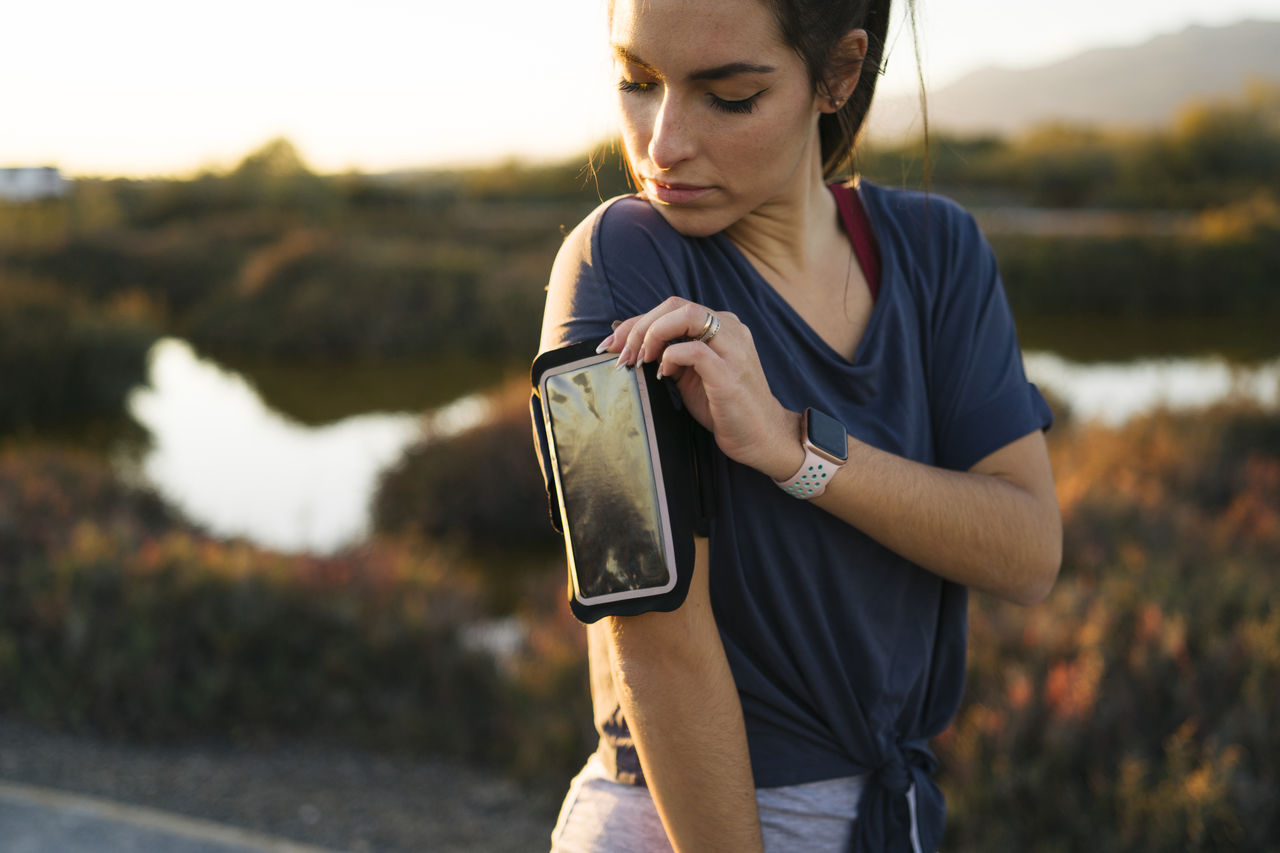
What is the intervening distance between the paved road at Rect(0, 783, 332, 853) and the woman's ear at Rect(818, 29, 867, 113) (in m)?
2.69

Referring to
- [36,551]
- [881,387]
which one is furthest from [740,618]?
[36,551]

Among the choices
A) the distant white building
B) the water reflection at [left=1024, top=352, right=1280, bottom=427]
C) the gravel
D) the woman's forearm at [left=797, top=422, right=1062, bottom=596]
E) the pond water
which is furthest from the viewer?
the distant white building

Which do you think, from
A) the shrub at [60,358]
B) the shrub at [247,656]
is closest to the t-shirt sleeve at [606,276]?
the shrub at [247,656]

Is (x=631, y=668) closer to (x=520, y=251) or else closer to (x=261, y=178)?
(x=520, y=251)

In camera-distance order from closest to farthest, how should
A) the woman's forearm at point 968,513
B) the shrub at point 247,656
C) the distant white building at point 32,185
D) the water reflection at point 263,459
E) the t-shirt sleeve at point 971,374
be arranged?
the woman's forearm at point 968,513, the t-shirt sleeve at point 971,374, the shrub at point 247,656, the water reflection at point 263,459, the distant white building at point 32,185

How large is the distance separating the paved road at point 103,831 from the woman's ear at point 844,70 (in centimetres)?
269

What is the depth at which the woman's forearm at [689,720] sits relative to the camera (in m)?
0.99

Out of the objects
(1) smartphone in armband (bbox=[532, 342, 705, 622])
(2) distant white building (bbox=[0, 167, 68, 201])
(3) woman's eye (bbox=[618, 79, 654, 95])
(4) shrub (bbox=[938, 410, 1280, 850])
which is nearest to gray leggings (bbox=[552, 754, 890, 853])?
(1) smartphone in armband (bbox=[532, 342, 705, 622])

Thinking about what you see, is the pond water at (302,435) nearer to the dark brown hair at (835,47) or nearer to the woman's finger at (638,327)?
the dark brown hair at (835,47)

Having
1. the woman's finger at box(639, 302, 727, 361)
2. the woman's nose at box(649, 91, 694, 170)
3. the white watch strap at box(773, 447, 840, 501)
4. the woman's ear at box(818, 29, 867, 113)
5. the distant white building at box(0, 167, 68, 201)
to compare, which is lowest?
the white watch strap at box(773, 447, 840, 501)

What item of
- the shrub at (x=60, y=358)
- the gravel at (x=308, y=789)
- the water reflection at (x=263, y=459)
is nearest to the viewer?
the gravel at (x=308, y=789)

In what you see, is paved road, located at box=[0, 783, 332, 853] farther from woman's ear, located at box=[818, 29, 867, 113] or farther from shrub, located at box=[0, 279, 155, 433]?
shrub, located at box=[0, 279, 155, 433]

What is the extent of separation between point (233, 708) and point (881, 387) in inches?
141

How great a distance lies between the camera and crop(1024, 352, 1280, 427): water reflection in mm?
9234
